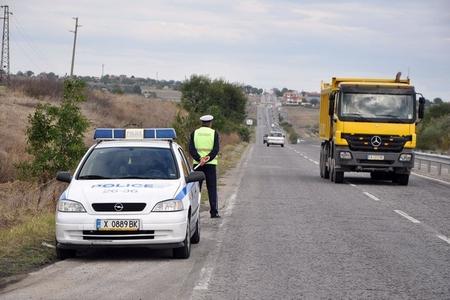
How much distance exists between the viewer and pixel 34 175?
17.5 m

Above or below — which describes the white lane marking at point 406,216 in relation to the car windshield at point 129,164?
below

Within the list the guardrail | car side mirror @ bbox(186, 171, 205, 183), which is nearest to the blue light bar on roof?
car side mirror @ bbox(186, 171, 205, 183)

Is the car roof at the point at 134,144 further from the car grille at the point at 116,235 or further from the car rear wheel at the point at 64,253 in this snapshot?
the car grille at the point at 116,235

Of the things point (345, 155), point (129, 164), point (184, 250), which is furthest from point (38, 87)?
point (184, 250)

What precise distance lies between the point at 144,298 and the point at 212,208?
7.02 meters

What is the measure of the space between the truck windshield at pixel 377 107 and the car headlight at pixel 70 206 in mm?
14745

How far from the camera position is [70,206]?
982cm

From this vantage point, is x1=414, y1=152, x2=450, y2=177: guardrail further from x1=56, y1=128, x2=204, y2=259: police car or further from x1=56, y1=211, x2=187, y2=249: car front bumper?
x1=56, y1=211, x2=187, y2=249: car front bumper

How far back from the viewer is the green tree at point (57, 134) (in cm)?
1703

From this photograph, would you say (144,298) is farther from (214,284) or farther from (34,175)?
(34,175)

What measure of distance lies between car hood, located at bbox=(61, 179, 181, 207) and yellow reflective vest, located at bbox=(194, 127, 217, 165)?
4.08 m

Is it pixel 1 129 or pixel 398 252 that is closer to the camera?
pixel 398 252

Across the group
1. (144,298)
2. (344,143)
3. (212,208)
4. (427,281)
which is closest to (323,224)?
(212,208)

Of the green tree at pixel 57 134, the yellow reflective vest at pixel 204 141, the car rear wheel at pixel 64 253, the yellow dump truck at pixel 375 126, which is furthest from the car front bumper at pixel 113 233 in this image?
the yellow dump truck at pixel 375 126
